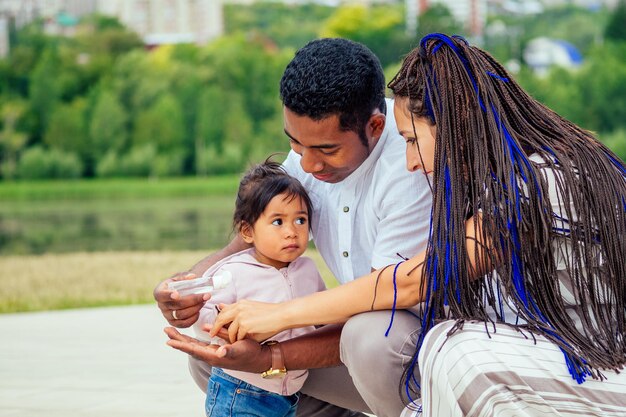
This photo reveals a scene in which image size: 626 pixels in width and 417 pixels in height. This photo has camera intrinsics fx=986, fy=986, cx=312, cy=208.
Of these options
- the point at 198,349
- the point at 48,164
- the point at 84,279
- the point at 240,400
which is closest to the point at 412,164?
the point at 198,349

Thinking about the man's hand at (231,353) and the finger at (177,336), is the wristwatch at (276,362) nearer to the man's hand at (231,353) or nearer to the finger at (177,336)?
the man's hand at (231,353)

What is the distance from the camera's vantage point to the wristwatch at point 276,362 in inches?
98.6

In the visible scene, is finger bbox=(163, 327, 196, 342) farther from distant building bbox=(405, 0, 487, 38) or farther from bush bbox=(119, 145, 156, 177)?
distant building bbox=(405, 0, 487, 38)

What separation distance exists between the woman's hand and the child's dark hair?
33 centimetres

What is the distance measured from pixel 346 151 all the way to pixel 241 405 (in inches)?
28.7

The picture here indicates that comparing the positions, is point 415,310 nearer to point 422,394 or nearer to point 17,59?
point 422,394

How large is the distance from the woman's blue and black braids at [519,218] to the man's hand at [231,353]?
46cm

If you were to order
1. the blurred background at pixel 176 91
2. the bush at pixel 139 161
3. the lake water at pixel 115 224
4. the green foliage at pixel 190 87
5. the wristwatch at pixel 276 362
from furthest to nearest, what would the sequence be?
1. the green foliage at pixel 190 87
2. the bush at pixel 139 161
3. the blurred background at pixel 176 91
4. the lake water at pixel 115 224
5. the wristwatch at pixel 276 362

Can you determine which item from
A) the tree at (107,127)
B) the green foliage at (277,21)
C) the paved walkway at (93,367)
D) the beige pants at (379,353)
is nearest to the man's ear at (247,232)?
the beige pants at (379,353)

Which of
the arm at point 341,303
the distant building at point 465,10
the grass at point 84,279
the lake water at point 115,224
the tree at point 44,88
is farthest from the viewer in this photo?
the distant building at point 465,10

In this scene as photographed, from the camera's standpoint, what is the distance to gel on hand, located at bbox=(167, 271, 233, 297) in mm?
2555

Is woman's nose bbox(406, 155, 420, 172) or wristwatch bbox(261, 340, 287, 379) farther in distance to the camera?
wristwatch bbox(261, 340, 287, 379)

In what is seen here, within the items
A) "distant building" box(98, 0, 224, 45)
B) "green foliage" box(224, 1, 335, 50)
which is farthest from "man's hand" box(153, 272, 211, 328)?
"distant building" box(98, 0, 224, 45)

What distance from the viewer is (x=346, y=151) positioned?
263cm
